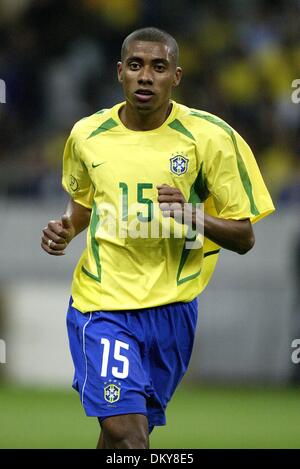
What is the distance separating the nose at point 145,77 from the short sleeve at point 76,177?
548 millimetres

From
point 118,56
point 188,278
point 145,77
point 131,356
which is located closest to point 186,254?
point 188,278

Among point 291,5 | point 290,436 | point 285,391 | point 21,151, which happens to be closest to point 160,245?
point 290,436

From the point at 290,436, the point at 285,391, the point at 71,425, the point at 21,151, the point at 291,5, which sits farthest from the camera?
the point at 291,5

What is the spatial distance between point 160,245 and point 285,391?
20.5 feet

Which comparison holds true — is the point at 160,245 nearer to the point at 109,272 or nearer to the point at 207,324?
the point at 109,272

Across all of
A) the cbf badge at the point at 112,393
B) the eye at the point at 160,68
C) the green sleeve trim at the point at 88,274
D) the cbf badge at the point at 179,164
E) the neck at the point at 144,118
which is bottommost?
the cbf badge at the point at 112,393

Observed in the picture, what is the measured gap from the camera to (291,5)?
14695mm

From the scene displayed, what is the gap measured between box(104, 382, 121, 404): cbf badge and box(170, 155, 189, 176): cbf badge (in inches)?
43.0

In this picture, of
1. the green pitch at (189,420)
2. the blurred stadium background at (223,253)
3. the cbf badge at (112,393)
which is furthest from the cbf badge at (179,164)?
the blurred stadium background at (223,253)

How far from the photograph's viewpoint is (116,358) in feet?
18.8

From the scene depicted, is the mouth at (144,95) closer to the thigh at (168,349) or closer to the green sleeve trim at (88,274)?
the green sleeve trim at (88,274)

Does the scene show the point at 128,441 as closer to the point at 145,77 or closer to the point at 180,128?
the point at 180,128

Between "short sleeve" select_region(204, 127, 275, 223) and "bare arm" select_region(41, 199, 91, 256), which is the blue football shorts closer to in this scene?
"bare arm" select_region(41, 199, 91, 256)

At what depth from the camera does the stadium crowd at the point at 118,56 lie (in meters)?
13.7
